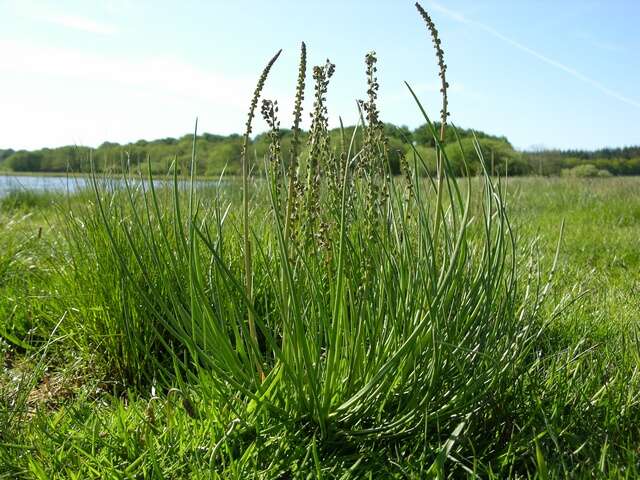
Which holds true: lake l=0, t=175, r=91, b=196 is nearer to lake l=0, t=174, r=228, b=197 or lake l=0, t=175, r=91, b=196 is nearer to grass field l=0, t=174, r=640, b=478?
lake l=0, t=174, r=228, b=197

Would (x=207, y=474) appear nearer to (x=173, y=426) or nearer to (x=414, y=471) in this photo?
(x=173, y=426)

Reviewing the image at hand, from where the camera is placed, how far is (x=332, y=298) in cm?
131

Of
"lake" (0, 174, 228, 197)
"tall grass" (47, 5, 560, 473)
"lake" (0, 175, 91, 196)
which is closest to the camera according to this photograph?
"tall grass" (47, 5, 560, 473)

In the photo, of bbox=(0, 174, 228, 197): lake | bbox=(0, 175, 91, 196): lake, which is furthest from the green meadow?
bbox=(0, 175, 91, 196): lake

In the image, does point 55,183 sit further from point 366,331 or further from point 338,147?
point 366,331

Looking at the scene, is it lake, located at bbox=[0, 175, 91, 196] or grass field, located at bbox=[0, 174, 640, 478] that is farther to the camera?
lake, located at bbox=[0, 175, 91, 196]

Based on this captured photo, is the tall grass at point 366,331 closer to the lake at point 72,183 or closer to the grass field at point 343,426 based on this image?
the grass field at point 343,426

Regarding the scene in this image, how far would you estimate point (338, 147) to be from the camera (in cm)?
324

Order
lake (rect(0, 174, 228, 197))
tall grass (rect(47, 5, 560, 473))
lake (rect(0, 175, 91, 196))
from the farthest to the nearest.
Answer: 1. lake (rect(0, 175, 91, 196))
2. lake (rect(0, 174, 228, 197))
3. tall grass (rect(47, 5, 560, 473))

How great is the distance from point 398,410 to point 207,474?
44 centimetres

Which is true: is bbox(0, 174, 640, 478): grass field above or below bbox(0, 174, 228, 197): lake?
below

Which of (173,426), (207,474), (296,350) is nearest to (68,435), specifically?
(173,426)

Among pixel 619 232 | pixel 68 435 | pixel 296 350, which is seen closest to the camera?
pixel 296 350

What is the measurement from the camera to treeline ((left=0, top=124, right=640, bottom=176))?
1.68 metres
